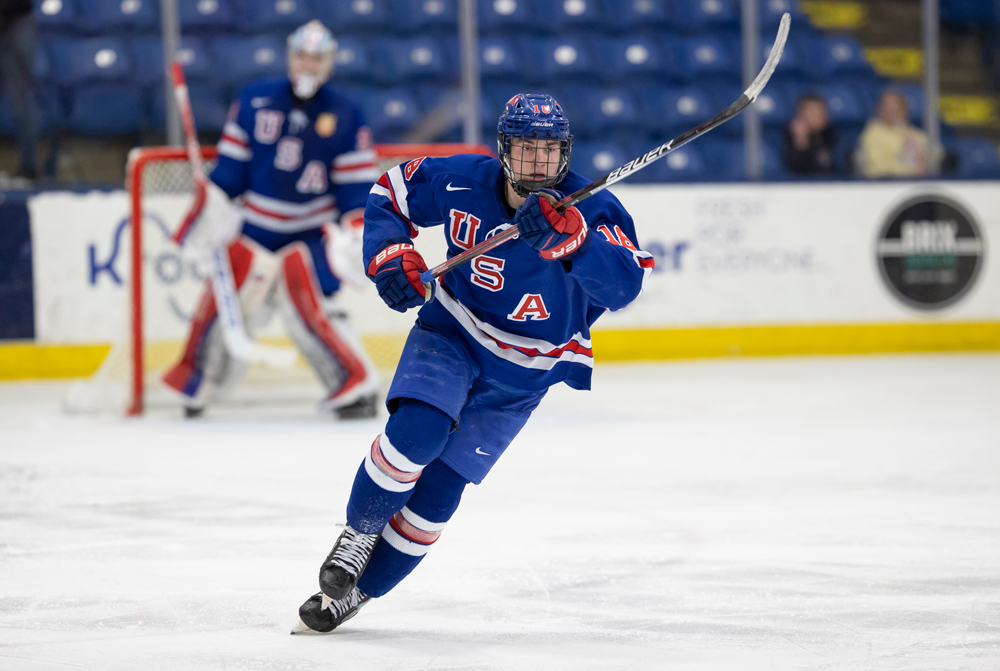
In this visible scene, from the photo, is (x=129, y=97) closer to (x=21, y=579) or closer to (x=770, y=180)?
(x=770, y=180)

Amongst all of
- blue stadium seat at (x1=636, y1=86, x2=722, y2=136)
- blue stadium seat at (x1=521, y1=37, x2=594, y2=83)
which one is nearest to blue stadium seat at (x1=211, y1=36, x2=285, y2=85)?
blue stadium seat at (x1=521, y1=37, x2=594, y2=83)

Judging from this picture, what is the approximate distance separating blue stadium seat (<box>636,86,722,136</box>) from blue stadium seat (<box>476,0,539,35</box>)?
0.78 metres

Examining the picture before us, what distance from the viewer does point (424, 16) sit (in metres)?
Result: 6.91

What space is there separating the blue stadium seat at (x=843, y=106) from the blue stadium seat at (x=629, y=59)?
0.95m

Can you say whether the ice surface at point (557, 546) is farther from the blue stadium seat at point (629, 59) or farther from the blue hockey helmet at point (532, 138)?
the blue stadium seat at point (629, 59)

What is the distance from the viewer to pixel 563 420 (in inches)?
196

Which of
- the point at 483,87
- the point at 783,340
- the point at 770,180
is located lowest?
the point at 783,340

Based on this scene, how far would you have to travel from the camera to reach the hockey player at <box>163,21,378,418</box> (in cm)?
500

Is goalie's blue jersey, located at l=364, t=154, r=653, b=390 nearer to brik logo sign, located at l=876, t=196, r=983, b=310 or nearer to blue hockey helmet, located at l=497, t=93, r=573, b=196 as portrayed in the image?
blue hockey helmet, located at l=497, t=93, r=573, b=196

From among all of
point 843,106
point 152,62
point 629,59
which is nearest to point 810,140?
point 843,106

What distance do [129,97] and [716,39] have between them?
323 centimetres

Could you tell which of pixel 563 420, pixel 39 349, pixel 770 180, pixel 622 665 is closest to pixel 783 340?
pixel 770 180

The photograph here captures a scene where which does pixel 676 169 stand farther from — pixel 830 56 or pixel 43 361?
pixel 43 361

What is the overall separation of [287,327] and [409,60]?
7.59 ft
